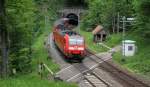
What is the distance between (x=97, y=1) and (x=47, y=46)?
23856 millimetres

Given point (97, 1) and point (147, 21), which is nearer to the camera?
point (147, 21)

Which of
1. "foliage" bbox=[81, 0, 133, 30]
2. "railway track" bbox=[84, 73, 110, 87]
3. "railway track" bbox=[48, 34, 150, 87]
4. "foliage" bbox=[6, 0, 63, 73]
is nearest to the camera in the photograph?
"railway track" bbox=[84, 73, 110, 87]

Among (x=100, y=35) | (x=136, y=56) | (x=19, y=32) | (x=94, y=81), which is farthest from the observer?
(x=100, y=35)

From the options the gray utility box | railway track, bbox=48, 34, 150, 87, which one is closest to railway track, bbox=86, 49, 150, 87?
railway track, bbox=48, 34, 150, 87

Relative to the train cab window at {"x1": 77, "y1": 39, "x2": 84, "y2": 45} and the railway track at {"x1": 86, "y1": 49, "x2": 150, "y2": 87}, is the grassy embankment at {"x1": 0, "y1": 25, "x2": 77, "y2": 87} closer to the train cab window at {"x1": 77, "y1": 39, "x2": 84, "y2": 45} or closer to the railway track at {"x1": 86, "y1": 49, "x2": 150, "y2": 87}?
the train cab window at {"x1": 77, "y1": 39, "x2": 84, "y2": 45}

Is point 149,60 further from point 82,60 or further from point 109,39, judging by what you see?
point 109,39

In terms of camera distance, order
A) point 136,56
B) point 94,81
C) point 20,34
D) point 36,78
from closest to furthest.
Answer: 1. point 36,78
2. point 94,81
3. point 20,34
4. point 136,56

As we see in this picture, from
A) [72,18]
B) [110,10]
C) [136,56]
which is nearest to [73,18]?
[72,18]

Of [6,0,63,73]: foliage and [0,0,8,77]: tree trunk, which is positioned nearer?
Answer: [0,0,8,77]: tree trunk

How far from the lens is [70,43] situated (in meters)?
48.3

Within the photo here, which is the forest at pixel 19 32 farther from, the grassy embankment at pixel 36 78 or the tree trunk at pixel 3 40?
the grassy embankment at pixel 36 78

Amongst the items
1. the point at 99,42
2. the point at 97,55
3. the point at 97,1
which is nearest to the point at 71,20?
the point at 97,1

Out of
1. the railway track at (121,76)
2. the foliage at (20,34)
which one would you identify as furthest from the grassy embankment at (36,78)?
the railway track at (121,76)

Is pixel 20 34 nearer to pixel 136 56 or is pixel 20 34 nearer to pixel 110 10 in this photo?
pixel 136 56
